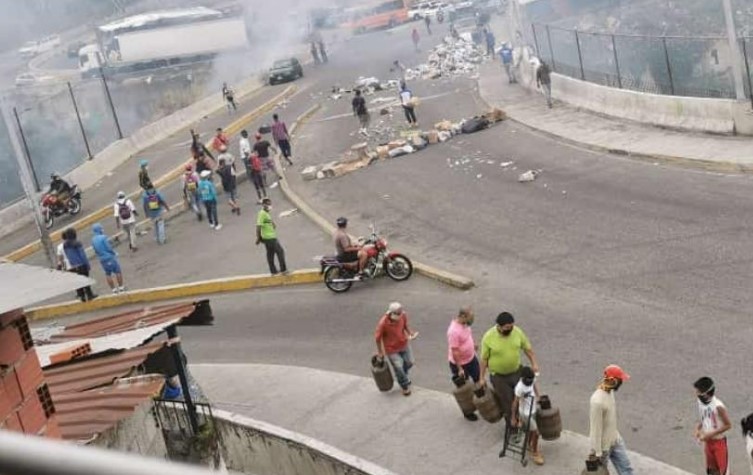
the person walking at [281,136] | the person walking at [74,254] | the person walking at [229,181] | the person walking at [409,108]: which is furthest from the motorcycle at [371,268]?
the person walking at [409,108]

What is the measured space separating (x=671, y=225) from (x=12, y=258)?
1718cm

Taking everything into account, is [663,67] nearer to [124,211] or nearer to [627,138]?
[627,138]

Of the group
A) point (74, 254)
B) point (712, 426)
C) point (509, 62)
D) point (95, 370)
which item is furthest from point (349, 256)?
point (509, 62)

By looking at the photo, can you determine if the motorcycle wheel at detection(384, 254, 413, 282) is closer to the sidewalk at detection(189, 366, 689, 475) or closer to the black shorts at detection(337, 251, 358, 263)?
the black shorts at detection(337, 251, 358, 263)

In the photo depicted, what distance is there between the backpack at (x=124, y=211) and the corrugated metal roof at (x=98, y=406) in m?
13.2

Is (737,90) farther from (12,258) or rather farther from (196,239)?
(12,258)

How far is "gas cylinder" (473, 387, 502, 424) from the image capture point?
10414mm

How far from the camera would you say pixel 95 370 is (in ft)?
30.1

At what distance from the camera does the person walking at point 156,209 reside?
22.2 metres

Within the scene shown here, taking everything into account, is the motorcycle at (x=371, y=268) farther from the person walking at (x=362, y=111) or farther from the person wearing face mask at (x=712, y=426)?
the person walking at (x=362, y=111)

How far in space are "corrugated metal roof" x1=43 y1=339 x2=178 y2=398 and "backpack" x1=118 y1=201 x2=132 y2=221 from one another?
1266 centimetres

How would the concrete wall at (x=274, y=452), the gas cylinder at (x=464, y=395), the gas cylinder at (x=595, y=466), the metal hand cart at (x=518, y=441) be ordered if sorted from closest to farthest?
the gas cylinder at (x=595, y=466) < the concrete wall at (x=274, y=452) < the metal hand cart at (x=518, y=441) < the gas cylinder at (x=464, y=395)

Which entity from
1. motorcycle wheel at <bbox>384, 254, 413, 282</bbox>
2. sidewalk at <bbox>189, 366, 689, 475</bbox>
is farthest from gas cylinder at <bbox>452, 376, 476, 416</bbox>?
motorcycle wheel at <bbox>384, 254, 413, 282</bbox>

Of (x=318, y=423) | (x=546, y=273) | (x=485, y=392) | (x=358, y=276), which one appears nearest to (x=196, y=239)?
(x=358, y=276)
